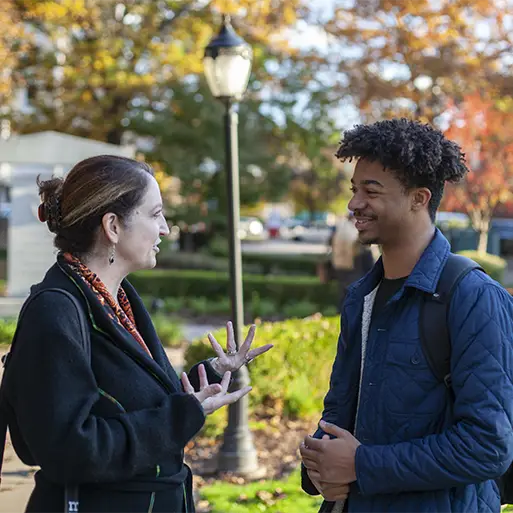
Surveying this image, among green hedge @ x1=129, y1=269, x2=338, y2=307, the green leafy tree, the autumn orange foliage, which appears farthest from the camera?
the autumn orange foliage

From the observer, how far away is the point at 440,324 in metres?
2.10

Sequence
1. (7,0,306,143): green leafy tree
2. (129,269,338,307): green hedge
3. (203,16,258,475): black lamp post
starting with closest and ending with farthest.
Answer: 1. (203,16,258,475): black lamp post
2. (7,0,306,143): green leafy tree
3. (129,269,338,307): green hedge

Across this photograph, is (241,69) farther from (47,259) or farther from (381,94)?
(381,94)

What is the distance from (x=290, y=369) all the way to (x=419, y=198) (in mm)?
5840

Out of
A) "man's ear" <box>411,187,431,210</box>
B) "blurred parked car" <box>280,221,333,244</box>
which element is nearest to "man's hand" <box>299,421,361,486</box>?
"man's ear" <box>411,187,431,210</box>

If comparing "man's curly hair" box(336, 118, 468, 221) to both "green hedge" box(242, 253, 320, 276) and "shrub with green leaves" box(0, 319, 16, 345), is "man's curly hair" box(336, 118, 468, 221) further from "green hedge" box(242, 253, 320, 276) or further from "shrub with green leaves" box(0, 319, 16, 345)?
"green hedge" box(242, 253, 320, 276)

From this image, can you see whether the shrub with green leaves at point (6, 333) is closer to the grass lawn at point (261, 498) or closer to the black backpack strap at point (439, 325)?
the grass lawn at point (261, 498)

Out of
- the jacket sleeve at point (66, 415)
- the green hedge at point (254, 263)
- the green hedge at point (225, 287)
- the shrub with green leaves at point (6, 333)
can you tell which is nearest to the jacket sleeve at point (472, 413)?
the jacket sleeve at point (66, 415)

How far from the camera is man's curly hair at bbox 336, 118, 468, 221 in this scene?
2215 millimetres

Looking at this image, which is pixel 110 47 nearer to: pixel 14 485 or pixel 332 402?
pixel 14 485

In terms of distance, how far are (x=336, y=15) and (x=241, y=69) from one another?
11.4 metres

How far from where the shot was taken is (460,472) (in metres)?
2.01

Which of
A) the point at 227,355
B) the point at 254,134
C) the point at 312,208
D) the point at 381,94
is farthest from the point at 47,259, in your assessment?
the point at 312,208

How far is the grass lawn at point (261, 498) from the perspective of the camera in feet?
16.8
